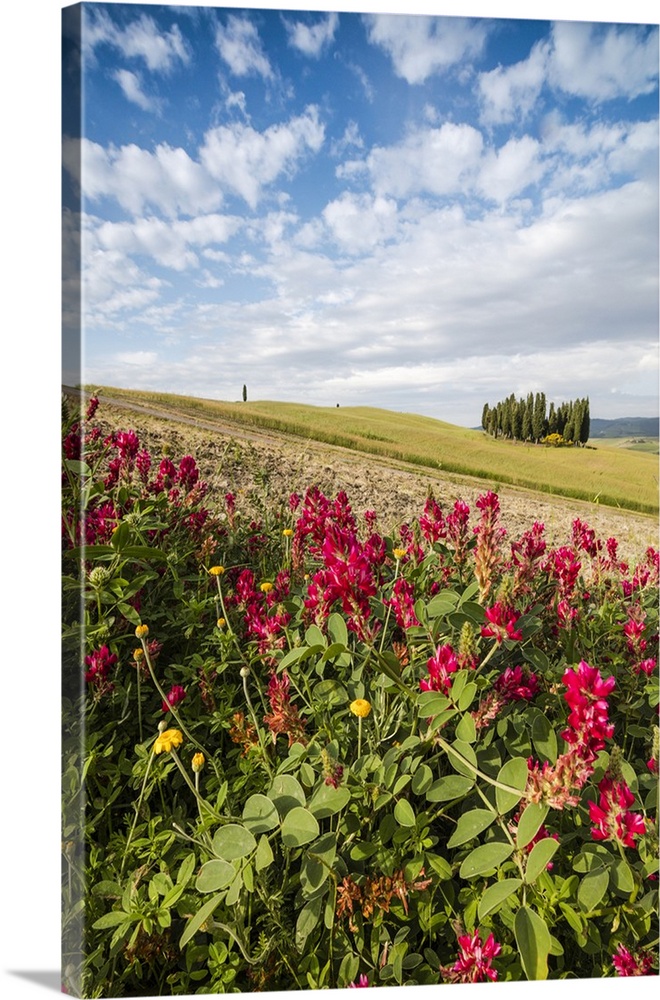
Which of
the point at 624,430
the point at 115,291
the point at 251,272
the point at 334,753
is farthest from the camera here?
the point at 624,430

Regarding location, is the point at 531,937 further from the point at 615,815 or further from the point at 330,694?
the point at 330,694

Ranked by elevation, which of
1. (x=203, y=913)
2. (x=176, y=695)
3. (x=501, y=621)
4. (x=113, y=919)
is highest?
(x=501, y=621)

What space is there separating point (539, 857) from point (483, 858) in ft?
0.45

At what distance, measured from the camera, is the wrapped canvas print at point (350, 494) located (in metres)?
1.43

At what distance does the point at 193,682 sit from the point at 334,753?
0.48 metres

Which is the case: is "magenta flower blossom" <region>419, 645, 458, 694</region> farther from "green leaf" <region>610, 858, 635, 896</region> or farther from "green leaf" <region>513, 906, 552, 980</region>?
"green leaf" <region>610, 858, 635, 896</region>

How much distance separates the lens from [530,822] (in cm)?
127

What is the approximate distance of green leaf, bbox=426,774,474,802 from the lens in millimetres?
1392

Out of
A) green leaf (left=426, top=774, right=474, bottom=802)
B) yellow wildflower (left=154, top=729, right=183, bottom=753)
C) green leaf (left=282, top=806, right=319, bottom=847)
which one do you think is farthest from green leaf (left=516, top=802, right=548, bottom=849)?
yellow wildflower (left=154, top=729, right=183, bottom=753)

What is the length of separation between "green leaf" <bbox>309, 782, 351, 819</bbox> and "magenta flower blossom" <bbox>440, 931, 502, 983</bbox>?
45cm

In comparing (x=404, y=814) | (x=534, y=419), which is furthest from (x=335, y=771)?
(x=534, y=419)
